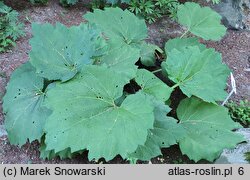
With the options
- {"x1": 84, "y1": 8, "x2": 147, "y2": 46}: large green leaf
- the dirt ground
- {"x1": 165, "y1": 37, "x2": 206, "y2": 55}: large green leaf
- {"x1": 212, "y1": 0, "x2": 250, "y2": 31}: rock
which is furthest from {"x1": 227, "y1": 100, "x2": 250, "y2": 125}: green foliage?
{"x1": 212, "y1": 0, "x2": 250, "y2": 31}: rock

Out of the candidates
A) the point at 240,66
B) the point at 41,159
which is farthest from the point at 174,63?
the point at 41,159

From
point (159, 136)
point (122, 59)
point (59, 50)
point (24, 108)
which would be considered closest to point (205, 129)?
point (159, 136)

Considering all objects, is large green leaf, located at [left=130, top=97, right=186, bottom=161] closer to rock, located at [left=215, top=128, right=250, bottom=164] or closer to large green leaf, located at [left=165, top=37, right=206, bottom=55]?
rock, located at [left=215, top=128, right=250, bottom=164]

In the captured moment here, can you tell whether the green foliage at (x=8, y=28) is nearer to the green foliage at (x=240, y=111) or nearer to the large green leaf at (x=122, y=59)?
the large green leaf at (x=122, y=59)

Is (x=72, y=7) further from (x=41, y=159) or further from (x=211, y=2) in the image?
(x=41, y=159)

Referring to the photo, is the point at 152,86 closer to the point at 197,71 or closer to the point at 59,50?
the point at 197,71
